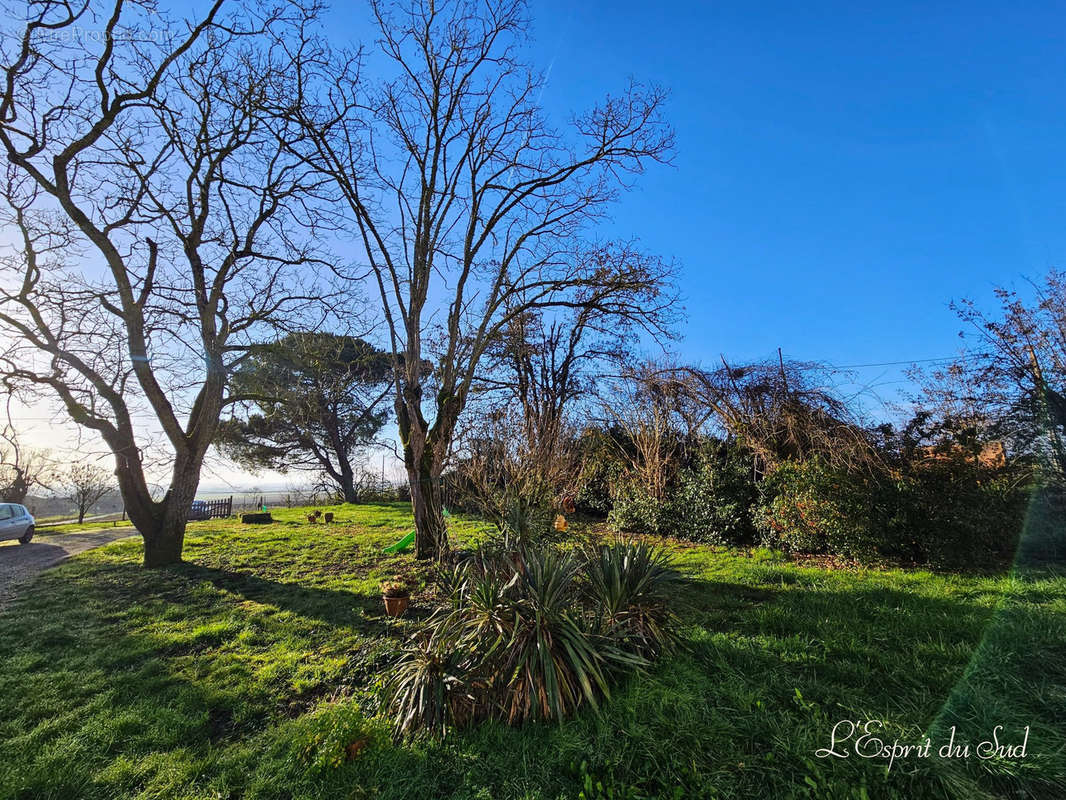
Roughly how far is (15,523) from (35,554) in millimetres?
3833

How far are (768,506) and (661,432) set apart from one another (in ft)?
9.70

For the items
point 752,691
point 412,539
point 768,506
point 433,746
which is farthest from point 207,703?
point 768,506

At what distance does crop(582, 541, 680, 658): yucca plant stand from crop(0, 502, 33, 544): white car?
19.4m

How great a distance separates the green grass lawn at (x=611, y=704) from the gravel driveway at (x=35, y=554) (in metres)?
3.52

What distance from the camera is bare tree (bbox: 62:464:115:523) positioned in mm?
21109

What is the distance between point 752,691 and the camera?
119 inches

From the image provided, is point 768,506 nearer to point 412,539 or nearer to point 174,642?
point 412,539

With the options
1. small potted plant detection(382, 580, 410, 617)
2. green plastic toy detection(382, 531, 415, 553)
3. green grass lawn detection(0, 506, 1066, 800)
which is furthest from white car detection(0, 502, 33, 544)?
small potted plant detection(382, 580, 410, 617)

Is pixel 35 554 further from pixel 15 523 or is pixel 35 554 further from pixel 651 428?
pixel 651 428

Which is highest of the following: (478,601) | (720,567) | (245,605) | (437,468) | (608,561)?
(437,468)

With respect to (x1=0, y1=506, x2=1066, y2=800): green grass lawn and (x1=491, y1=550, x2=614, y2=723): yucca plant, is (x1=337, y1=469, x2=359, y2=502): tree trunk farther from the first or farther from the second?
(x1=491, y1=550, x2=614, y2=723): yucca plant

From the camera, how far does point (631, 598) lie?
3.89m

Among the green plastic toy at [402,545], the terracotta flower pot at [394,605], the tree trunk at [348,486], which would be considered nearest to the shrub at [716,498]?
the green plastic toy at [402,545]

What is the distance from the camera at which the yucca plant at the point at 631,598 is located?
365 cm
